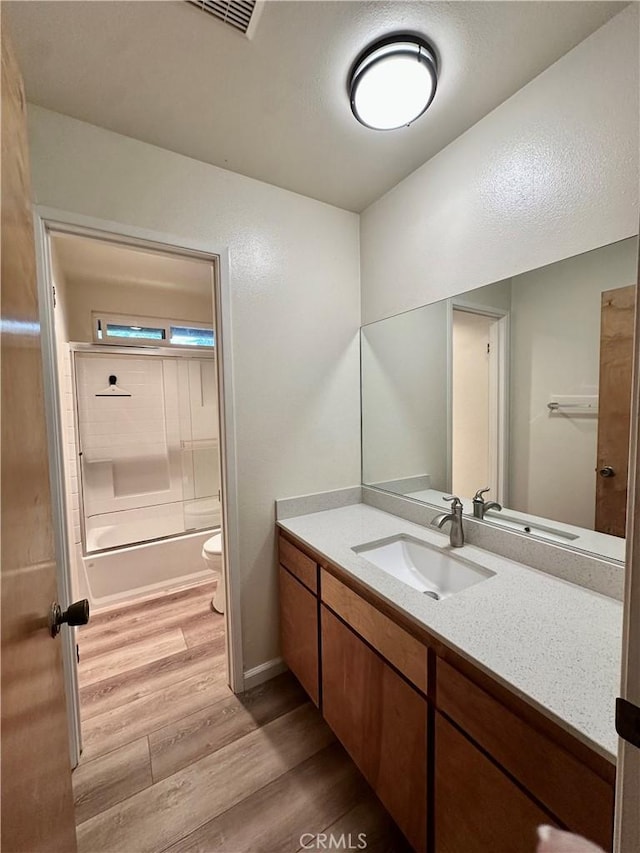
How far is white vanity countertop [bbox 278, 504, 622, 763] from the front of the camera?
672 mm

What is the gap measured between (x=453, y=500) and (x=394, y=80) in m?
1.52

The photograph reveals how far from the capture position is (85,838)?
1.15 metres

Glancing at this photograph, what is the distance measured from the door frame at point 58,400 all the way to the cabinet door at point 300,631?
8.9 inches

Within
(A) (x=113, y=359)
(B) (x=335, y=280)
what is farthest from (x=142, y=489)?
(B) (x=335, y=280)

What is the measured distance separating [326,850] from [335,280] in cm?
237

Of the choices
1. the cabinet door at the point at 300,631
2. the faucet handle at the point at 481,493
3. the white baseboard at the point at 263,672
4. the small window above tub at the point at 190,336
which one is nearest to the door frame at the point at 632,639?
the faucet handle at the point at 481,493

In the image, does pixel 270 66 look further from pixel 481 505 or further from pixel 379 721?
pixel 379 721

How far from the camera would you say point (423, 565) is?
149 cm

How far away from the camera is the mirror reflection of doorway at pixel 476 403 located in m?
1.41

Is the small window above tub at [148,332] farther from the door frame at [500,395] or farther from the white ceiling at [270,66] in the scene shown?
the door frame at [500,395]

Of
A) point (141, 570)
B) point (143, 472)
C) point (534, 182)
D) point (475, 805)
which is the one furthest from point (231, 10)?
point (143, 472)

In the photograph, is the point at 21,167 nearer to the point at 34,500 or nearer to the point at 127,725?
the point at 34,500

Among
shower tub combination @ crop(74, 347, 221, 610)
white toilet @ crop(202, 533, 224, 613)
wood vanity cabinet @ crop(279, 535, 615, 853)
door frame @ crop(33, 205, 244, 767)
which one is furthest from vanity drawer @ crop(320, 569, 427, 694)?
shower tub combination @ crop(74, 347, 221, 610)

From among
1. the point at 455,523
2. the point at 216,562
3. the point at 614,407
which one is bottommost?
the point at 216,562
